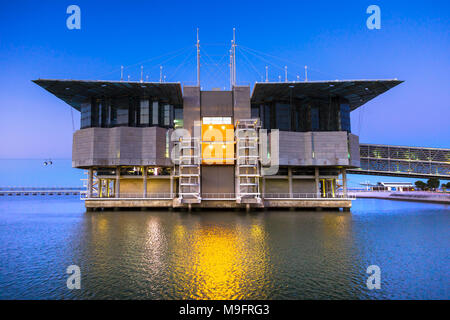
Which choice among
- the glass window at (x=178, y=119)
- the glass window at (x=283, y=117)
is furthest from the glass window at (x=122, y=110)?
the glass window at (x=283, y=117)

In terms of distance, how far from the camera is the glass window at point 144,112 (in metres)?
54.5

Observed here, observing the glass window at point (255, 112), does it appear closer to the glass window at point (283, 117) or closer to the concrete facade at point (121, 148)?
the glass window at point (283, 117)

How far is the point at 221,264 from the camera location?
15750 millimetres

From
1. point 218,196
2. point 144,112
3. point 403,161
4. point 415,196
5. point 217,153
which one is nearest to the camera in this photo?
point 217,153

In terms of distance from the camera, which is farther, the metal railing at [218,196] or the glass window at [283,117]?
the glass window at [283,117]

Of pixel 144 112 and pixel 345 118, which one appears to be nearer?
pixel 144 112

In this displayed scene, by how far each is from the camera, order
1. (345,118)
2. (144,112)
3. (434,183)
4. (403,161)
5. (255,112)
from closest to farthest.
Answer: (144,112) → (345,118) → (255,112) → (403,161) → (434,183)

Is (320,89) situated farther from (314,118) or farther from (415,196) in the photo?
(415,196)

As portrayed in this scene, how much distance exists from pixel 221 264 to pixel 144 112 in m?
45.8

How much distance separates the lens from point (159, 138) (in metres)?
52.5

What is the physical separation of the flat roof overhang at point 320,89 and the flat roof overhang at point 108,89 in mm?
17261

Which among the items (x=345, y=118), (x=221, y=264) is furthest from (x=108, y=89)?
(x=345, y=118)
